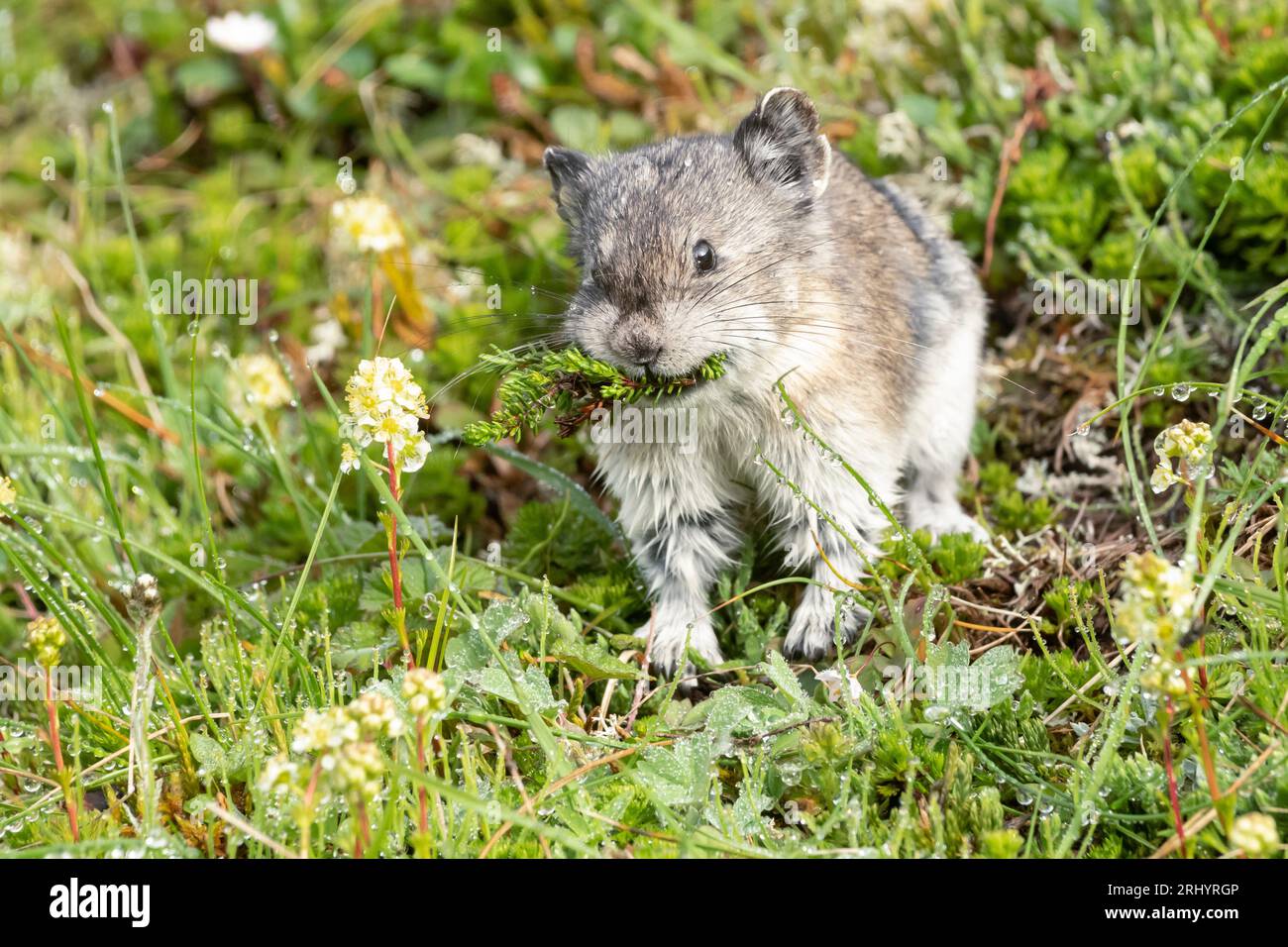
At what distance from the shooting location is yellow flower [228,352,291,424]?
6102 millimetres

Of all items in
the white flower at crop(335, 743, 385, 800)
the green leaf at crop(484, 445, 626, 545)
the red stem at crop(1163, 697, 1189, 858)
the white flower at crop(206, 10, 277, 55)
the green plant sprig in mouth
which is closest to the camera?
the white flower at crop(335, 743, 385, 800)

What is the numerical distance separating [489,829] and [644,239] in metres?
2.18

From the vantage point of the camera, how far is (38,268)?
25.7 ft

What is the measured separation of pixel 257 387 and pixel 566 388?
208 centimetres

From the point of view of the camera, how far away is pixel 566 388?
15.6ft

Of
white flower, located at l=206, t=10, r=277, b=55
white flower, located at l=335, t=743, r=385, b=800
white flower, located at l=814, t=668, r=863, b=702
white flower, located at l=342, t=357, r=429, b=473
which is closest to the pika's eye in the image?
white flower, located at l=342, t=357, r=429, b=473

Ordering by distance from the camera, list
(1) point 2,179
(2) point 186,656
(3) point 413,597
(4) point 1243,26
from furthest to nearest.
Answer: (1) point 2,179 → (4) point 1243,26 → (2) point 186,656 → (3) point 413,597

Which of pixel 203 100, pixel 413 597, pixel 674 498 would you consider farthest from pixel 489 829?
pixel 203 100

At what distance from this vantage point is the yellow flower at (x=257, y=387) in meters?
6.10

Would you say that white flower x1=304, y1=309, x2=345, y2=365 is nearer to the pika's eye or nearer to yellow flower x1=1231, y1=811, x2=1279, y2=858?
the pika's eye

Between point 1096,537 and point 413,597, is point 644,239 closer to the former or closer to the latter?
point 413,597

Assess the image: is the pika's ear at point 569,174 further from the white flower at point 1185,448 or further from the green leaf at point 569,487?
the white flower at point 1185,448

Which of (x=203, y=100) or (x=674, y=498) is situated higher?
(x=203, y=100)

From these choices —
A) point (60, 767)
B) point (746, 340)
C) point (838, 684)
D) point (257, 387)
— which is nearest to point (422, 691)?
point (60, 767)
